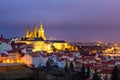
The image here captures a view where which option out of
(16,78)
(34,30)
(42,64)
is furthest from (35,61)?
(34,30)

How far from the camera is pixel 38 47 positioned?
84.4m

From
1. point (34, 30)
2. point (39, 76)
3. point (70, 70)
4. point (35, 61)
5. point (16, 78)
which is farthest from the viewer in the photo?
point (34, 30)

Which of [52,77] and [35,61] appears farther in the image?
[35,61]

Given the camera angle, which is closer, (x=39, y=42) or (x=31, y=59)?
(x=31, y=59)

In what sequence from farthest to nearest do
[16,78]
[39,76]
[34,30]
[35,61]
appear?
1. [34,30]
2. [35,61]
3. [39,76]
4. [16,78]

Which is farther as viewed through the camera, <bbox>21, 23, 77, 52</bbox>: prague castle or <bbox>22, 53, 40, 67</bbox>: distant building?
<bbox>21, 23, 77, 52</bbox>: prague castle

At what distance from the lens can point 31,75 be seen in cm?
3766

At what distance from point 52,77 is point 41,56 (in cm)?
1741

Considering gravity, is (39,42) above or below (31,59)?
above

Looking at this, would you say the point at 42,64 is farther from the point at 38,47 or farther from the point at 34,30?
the point at 34,30

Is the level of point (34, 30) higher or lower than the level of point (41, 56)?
higher

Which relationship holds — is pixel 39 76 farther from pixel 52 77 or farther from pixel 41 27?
pixel 41 27

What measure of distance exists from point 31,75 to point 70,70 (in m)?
12.0

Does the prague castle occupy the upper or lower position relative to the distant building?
upper
